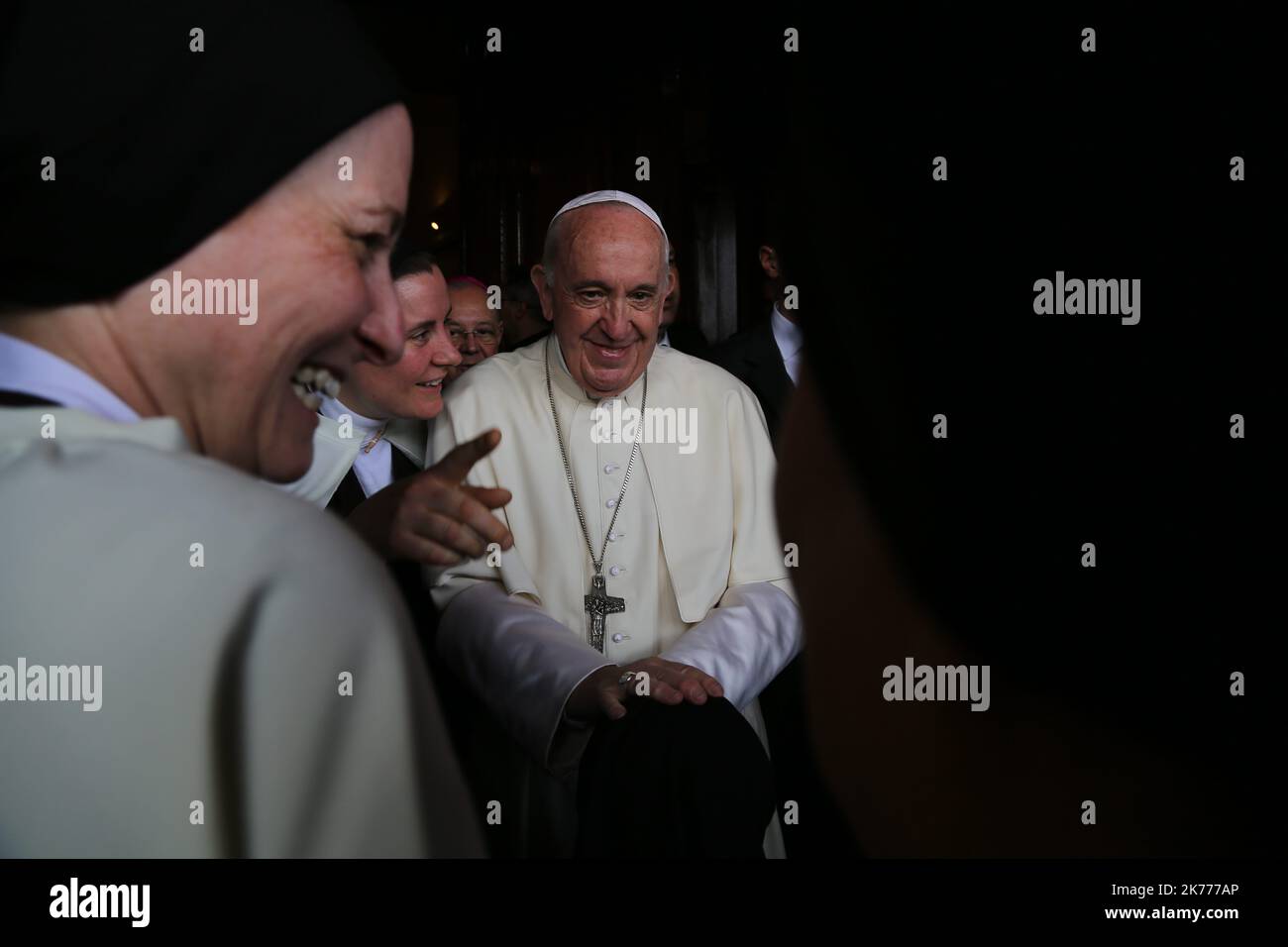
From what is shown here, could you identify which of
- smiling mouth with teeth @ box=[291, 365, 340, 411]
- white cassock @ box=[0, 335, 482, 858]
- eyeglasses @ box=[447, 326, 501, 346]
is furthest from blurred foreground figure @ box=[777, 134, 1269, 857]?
white cassock @ box=[0, 335, 482, 858]

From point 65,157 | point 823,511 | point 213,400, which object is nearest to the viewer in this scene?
point 65,157

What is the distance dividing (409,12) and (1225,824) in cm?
215

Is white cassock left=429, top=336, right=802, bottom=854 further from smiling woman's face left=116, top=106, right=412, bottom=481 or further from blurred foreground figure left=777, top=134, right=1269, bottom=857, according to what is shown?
smiling woman's face left=116, top=106, right=412, bottom=481

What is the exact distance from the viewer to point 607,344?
2.11m

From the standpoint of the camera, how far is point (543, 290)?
211cm

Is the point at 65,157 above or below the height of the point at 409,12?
below

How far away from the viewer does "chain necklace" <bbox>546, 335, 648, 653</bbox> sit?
82.4 inches

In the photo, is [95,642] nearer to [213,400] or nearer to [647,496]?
[213,400]

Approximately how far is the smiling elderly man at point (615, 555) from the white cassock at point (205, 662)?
28.9 inches

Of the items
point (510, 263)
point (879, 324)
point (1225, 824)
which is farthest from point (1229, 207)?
point (510, 263)

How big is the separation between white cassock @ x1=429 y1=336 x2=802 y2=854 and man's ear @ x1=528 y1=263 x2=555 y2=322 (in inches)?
4.1

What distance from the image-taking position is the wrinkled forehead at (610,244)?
204 cm

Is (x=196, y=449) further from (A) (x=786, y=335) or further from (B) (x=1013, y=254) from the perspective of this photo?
(B) (x=1013, y=254)

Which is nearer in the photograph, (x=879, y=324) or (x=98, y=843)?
(x=98, y=843)
